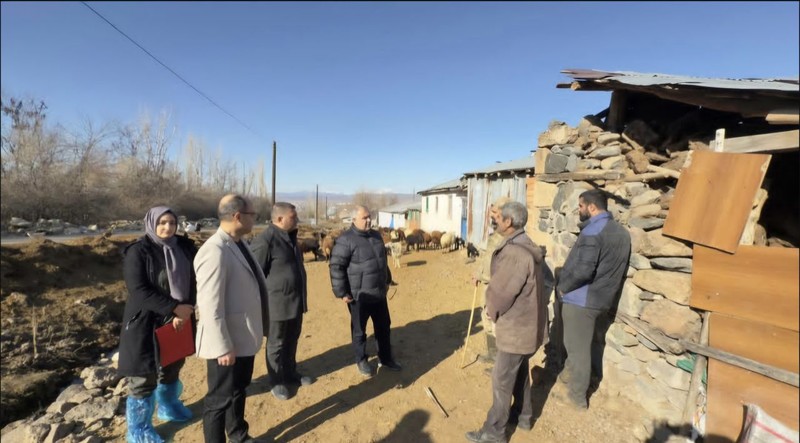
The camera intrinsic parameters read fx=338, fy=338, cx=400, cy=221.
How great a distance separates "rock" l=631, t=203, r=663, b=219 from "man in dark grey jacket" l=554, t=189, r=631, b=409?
0.20 meters

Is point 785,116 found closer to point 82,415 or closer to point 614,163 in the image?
point 614,163

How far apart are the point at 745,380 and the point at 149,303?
13.9 feet

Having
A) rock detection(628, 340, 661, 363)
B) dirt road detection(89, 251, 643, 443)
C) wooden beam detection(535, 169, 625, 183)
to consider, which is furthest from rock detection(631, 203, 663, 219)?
dirt road detection(89, 251, 643, 443)

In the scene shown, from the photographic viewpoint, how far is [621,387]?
3307mm

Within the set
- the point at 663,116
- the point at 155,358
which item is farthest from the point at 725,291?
the point at 155,358

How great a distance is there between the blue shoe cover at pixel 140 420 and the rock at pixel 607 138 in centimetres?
494

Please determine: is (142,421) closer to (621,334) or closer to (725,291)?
(621,334)

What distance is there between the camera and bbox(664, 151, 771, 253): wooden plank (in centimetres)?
227

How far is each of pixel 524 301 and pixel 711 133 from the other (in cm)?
211

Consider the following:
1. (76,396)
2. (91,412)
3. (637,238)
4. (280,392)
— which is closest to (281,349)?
(280,392)

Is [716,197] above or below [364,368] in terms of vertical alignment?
above

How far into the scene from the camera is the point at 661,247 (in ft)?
9.49

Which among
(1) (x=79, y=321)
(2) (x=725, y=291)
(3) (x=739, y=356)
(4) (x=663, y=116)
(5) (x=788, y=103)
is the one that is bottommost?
(1) (x=79, y=321)

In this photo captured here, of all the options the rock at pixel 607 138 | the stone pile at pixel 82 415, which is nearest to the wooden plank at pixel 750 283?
the rock at pixel 607 138
